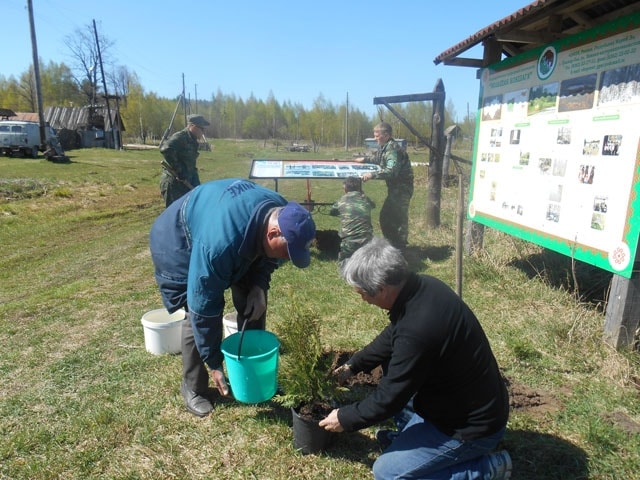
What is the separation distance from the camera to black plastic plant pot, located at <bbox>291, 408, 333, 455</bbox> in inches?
103

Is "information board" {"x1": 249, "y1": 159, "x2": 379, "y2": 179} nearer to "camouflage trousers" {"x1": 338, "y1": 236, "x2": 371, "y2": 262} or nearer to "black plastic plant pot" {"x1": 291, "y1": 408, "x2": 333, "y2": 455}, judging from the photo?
"camouflage trousers" {"x1": 338, "y1": 236, "x2": 371, "y2": 262}

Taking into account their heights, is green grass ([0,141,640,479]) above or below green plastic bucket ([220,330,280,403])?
below

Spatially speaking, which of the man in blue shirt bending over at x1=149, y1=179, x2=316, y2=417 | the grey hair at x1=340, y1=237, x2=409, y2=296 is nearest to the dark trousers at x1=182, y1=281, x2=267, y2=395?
the man in blue shirt bending over at x1=149, y1=179, x2=316, y2=417

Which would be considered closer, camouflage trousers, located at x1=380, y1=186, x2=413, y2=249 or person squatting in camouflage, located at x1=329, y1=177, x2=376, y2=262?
person squatting in camouflage, located at x1=329, y1=177, x2=376, y2=262

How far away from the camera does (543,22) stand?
16.6ft

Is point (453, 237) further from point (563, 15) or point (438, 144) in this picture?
point (563, 15)

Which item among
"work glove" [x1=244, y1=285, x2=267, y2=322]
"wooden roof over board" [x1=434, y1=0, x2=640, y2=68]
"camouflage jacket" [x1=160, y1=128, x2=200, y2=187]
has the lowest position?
"work glove" [x1=244, y1=285, x2=267, y2=322]

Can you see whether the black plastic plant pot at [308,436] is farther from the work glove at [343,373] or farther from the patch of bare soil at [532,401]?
the patch of bare soil at [532,401]

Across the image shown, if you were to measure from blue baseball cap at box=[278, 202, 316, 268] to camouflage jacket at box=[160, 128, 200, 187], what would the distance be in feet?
16.4

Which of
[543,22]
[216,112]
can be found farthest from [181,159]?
[216,112]

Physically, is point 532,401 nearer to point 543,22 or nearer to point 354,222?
point 354,222

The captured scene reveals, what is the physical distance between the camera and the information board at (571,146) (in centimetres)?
355

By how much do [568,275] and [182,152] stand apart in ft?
18.5

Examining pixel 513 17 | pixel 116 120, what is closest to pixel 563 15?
pixel 513 17
